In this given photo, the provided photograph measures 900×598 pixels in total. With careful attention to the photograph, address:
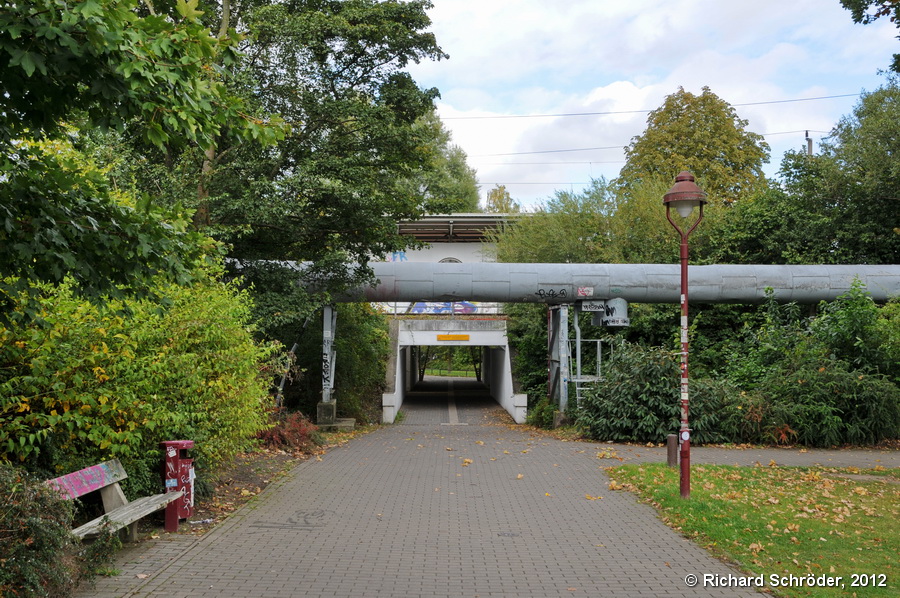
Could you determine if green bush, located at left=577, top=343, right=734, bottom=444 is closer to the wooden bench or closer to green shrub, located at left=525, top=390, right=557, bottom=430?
green shrub, located at left=525, top=390, right=557, bottom=430

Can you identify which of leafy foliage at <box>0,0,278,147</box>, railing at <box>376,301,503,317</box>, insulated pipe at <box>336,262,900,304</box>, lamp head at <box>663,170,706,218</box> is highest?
leafy foliage at <box>0,0,278,147</box>

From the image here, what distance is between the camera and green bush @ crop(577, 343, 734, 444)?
16.4 meters

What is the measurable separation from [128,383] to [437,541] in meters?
3.63

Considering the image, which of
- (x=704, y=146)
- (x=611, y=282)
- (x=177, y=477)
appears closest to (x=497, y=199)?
(x=704, y=146)

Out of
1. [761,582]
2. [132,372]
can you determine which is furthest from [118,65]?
[761,582]

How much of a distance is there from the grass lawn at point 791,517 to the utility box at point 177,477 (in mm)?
5545

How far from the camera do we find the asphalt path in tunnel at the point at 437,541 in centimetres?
654

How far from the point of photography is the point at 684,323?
10.1m

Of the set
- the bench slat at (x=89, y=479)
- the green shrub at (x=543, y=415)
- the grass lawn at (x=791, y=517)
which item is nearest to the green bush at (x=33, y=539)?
the bench slat at (x=89, y=479)

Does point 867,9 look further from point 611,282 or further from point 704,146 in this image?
point 704,146

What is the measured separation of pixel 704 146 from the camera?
35.8 meters

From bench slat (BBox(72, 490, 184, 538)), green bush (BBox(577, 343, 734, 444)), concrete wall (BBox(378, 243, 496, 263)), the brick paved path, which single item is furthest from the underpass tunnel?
bench slat (BBox(72, 490, 184, 538))

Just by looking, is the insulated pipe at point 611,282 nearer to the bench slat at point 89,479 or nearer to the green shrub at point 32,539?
the bench slat at point 89,479

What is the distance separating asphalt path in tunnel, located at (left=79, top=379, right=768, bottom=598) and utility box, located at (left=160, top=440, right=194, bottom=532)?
18.0 inches
